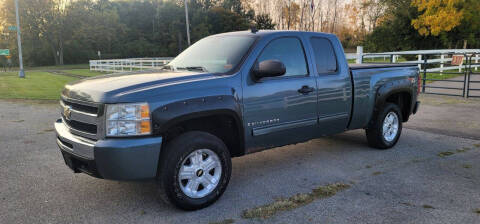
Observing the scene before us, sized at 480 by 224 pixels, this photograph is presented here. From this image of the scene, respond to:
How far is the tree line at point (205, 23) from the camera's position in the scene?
31594 millimetres

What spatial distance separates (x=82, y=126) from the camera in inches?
149

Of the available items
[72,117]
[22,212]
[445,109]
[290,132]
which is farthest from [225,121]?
[445,109]

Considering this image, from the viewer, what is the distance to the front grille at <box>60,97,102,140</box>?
358 centimetres

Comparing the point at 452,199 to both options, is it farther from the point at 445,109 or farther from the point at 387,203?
the point at 445,109

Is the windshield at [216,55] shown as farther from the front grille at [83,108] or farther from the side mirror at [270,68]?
the front grille at [83,108]

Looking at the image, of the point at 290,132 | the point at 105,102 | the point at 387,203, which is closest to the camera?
the point at 105,102

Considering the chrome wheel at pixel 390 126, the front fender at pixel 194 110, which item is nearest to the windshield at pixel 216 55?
the front fender at pixel 194 110

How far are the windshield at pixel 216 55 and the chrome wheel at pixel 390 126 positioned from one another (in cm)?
286

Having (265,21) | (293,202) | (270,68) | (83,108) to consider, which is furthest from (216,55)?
(265,21)

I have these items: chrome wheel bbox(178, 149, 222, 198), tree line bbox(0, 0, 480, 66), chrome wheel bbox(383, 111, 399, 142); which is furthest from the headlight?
tree line bbox(0, 0, 480, 66)

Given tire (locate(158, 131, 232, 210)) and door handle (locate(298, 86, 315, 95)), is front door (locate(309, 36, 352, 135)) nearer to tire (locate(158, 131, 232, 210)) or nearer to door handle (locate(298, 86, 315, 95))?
door handle (locate(298, 86, 315, 95))

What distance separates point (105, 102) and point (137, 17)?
86.2 metres

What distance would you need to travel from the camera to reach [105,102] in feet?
11.4

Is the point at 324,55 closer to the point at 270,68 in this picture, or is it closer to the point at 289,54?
the point at 289,54
